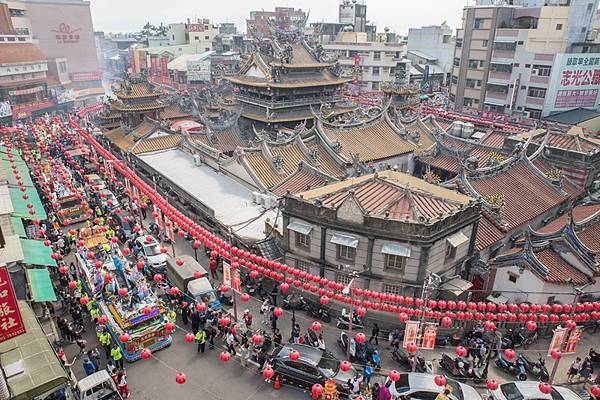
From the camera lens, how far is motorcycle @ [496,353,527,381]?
20.2 meters

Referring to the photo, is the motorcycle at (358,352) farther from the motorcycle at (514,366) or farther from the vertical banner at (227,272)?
the vertical banner at (227,272)

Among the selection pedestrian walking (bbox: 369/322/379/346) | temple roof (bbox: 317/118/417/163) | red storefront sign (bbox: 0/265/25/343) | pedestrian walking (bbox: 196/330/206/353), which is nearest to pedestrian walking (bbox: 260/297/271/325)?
pedestrian walking (bbox: 196/330/206/353)

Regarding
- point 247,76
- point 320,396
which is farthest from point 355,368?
point 247,76

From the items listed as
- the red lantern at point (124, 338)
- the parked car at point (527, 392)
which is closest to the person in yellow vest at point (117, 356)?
the red lantern at point (124, 338)

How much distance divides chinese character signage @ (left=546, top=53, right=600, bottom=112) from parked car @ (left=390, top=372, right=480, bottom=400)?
57.1m

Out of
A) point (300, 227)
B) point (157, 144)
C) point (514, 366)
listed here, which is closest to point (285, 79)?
point (157, 144)

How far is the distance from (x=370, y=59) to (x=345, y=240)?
77518 mm

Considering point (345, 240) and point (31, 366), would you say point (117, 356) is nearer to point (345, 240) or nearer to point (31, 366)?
point (31, 366)

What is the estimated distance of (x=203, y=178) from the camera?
1428 inches

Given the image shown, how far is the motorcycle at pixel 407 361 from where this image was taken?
20169 mm

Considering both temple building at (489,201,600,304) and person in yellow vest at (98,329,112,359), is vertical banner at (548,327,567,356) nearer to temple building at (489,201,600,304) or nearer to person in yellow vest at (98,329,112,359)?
temple building at (489,201,600,304)

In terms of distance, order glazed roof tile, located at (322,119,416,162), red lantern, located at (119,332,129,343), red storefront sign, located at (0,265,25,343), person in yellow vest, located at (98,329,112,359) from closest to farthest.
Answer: red storefront sign, located at (0,265,25,343)
red lantern, located at (119,332,129,343)
person in yellow vest, located at (98,329,112,359)
glazed roof tile, located at (322,119,416,162)

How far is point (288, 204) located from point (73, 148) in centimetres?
4183

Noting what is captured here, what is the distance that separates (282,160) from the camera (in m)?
33.7
